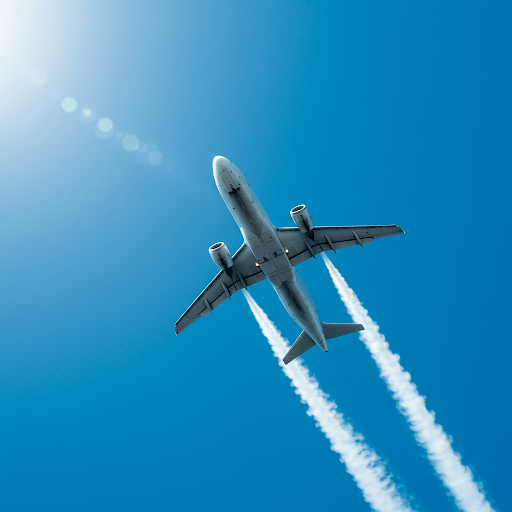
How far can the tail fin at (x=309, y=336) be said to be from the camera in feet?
115

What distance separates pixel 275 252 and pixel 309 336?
10137mm

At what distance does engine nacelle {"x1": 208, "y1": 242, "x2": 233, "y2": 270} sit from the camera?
31656mm

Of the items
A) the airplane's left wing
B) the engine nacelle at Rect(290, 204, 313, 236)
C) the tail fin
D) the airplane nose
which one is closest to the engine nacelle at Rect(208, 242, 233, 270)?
the airplane's left wing

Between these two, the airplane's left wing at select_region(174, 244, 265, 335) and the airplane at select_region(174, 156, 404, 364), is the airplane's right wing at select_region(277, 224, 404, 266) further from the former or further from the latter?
the airplane's left wing at select_region(174, 244, 265, 335)

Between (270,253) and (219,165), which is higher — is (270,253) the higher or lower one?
the lower one

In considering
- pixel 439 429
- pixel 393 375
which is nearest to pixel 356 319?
pixel 393 375

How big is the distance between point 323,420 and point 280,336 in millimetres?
8940

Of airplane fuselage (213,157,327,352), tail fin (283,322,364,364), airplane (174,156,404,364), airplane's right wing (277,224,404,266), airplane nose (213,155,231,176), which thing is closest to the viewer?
airplane nose (213,155,231,176)

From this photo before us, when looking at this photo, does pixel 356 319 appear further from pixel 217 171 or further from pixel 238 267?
pixel 217 171

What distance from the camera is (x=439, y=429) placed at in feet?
113

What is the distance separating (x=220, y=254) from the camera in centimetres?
3169

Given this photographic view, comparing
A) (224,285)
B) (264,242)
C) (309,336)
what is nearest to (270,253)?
(264,242)

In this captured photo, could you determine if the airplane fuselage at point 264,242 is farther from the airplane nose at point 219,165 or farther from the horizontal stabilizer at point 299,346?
the horizontal stabilizer at point 299,346

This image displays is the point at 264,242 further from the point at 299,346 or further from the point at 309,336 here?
the point at 299,346
